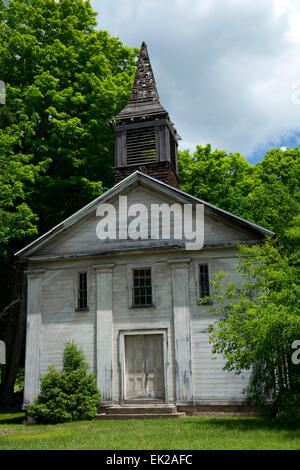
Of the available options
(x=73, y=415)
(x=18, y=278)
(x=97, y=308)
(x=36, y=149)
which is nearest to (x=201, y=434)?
(x=73, y=415)

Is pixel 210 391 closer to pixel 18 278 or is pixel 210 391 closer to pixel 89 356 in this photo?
pixel 89 356

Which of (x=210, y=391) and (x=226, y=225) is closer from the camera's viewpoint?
(x=210, y=391)

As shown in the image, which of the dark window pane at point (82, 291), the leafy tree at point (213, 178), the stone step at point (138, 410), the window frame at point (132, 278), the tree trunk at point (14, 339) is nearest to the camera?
the stone step at point (138, 410)

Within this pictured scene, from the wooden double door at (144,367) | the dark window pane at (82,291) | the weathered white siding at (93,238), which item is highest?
the weathered white siding at (93,238)

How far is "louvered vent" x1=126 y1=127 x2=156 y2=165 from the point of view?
66.3 feet

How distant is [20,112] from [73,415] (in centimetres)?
1433

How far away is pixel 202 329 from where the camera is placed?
16234mm

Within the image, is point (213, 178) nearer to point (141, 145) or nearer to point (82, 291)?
point (141, 145)

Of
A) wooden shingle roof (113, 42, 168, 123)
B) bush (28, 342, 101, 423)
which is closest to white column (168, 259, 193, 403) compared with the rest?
bush (28, 342, 101, 423)

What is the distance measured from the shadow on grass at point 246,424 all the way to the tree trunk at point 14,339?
11.3m

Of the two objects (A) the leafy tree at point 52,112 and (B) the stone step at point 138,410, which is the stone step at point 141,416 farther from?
(A) the leafy tree at point 52,112

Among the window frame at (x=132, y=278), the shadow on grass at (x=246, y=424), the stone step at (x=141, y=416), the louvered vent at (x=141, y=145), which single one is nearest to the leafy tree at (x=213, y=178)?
the louvered vent at (x=141, y=145)

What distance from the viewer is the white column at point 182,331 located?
15.8 meters

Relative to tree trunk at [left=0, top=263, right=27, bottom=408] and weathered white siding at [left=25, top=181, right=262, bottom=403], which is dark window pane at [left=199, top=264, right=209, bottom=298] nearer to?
weathered white siding at [left=25, top=181, right=262, bottom=403]
